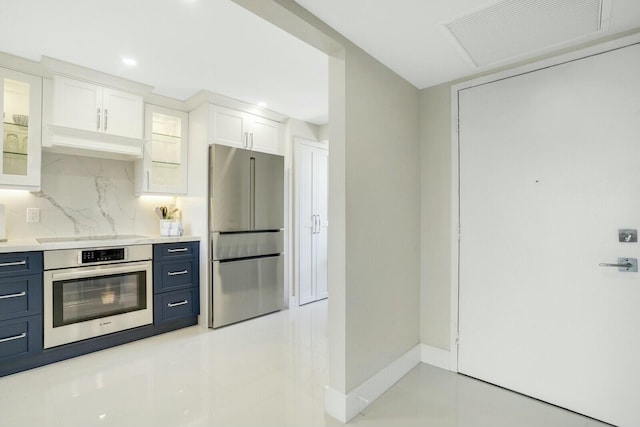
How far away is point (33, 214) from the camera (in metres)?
2.93

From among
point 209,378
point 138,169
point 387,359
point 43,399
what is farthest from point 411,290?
point 138,169

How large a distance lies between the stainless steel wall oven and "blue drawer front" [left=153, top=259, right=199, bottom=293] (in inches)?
3.0

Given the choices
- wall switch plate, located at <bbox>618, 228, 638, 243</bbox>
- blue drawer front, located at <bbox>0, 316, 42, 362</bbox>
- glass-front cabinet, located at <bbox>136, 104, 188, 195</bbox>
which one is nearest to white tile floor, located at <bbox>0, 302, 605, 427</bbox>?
blue drawer front, located at <bbox>0, 316, 42, 362</bbox>

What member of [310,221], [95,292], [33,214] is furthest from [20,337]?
[310,221]

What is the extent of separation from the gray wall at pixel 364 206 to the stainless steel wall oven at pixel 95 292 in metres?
2.09

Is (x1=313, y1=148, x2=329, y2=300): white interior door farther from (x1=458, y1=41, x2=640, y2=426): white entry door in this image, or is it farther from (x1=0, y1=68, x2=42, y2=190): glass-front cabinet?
(x1=0, y1=68, x2=42, y2=190): glass-front cabinet

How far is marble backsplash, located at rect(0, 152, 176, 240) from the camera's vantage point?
2.89m

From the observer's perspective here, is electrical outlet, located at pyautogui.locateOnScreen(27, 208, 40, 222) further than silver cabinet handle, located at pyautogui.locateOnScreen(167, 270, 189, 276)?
No

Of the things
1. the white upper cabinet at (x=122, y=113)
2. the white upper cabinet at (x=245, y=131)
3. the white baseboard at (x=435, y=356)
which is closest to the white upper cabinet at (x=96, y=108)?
the white upper cabinet at (x=122, y=113)

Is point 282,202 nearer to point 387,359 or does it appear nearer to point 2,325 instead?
point 387,359

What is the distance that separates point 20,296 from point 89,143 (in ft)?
4.56

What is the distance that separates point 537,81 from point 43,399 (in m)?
3.89

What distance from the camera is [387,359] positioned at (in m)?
2.25

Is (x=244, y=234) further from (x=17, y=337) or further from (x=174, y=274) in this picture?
(x=17, y=337)
